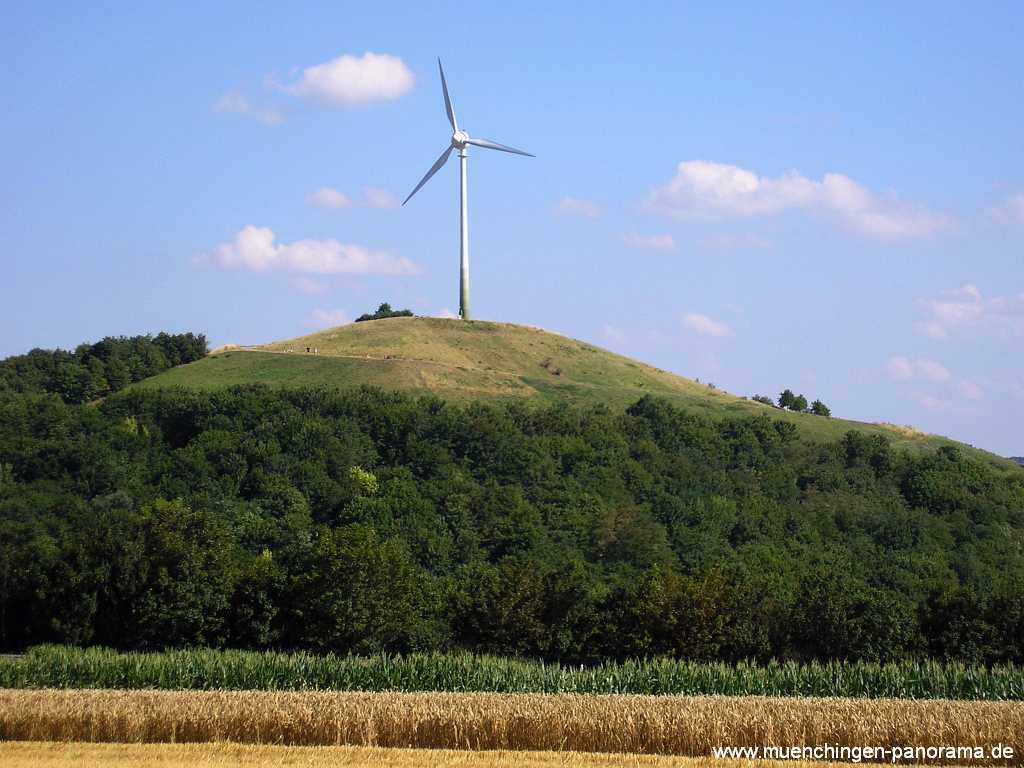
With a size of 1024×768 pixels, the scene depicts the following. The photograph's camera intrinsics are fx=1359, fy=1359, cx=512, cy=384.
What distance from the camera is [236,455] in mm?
121750

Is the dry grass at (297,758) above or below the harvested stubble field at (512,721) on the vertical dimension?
below

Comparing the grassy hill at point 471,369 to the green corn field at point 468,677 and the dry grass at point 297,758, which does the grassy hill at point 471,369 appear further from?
the dry grass at point 297,758

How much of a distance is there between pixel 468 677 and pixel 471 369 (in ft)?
350

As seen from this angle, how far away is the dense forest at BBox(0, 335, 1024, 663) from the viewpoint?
7050 centimetres

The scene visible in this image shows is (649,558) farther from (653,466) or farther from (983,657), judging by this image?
(983,657)

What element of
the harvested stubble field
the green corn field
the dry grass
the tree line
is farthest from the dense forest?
the dry grass

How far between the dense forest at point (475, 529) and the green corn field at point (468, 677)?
1459cm

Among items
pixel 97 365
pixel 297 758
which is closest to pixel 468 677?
pixel 297 758

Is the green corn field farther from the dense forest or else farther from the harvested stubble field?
the dense forest

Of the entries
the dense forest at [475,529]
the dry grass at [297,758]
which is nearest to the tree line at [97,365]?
the dense forest at [475,529]

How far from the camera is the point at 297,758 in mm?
38062

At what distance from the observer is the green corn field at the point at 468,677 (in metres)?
51.3

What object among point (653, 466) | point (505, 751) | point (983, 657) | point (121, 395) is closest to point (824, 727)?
point (505, 751)

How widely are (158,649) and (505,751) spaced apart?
36.5m
